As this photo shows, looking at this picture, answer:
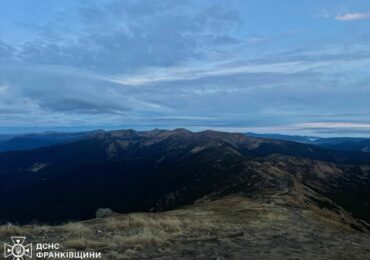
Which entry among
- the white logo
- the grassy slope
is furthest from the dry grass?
the white logo

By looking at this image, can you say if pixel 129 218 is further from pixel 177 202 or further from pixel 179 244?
pixel 177 202

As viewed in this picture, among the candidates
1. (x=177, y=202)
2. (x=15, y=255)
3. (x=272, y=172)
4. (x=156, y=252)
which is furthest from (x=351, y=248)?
(x=177, y=202)

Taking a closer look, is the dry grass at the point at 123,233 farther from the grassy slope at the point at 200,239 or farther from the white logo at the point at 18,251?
the white logo at the point at 18,251

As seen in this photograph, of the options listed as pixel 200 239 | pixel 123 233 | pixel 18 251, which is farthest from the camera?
pixel 123 233

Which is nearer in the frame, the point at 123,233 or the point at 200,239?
the point at 200,239

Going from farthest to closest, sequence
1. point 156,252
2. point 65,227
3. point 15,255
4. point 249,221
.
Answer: point 249,221 → point 65,227 → point 156,252 → point 15,255

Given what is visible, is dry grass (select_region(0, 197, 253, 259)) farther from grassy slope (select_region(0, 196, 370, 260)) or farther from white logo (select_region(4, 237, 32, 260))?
white logo (select_region(4, 237, 32, 260))

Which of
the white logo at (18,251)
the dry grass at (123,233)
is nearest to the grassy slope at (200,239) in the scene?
the dry grass at (123,233)

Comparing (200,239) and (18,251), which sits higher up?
(18,251)

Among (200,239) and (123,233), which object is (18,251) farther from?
(200,239)

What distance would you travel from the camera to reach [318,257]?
624 inches

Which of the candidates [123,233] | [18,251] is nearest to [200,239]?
[123,233]

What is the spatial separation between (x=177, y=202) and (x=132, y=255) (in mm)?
166490

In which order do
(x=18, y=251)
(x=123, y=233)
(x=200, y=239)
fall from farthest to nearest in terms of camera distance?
1. (x=123, y=233)
2. (x=200, y=239)
3. (x=18, y=251)
